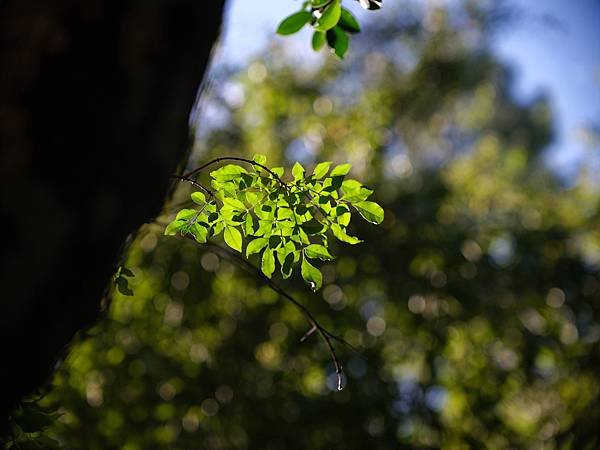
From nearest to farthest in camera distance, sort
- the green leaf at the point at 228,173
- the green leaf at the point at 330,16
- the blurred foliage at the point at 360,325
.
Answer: the green leaf at the point at 330,16 → the green leaf at the point at 228,173 → the blurred foliage at the point at 360,325

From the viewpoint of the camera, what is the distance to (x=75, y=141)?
837 millimetres

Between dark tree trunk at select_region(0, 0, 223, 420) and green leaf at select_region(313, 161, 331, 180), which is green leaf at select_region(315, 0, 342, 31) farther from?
dark tree trunk at select_region(0, 0, 223, 420)

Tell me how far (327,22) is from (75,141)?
3.19 ft

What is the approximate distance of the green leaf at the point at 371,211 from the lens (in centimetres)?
185

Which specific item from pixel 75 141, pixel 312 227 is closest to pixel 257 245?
pixel 312 227

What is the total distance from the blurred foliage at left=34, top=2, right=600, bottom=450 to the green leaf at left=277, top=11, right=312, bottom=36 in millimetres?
3978

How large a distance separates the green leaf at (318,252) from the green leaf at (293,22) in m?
0.61

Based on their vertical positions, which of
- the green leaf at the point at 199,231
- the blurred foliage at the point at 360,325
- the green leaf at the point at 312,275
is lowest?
the blurred foliage at the point at 360,325

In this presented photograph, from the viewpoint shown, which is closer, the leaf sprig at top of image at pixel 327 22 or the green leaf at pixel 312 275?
the leaf sprig at top of image at pixel 327 22

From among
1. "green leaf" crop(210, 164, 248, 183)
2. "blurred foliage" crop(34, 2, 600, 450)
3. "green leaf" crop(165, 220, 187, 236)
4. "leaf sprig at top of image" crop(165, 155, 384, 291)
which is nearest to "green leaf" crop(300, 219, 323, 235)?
"leaf sprig at top of image" crop(165, 155, 384, 291)

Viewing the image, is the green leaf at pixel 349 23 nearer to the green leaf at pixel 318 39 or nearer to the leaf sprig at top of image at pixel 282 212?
the green leaf at pixel 318 39

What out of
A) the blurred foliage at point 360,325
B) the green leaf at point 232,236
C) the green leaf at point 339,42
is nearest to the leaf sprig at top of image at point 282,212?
the green leaf at point 232,236

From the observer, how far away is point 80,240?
33.4 inches

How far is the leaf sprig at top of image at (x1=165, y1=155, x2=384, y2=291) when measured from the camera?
73.3 inches
